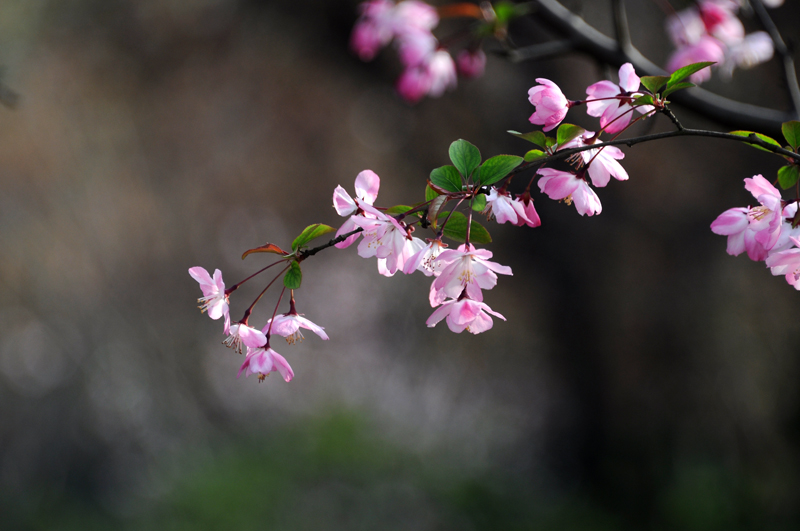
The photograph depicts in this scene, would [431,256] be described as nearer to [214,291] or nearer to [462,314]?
[462,314]

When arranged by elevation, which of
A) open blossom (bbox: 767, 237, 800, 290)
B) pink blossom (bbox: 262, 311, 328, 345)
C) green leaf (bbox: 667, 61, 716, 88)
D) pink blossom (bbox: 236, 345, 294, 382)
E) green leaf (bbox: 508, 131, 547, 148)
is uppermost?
green leaf (bbox: 667, 61, 716, 88)

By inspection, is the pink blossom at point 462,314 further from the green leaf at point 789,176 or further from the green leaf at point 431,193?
the green leaf at point 789,176

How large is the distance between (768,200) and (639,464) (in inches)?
87.3

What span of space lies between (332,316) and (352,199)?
1.93 m

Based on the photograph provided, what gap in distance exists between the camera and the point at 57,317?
1980 millimetres

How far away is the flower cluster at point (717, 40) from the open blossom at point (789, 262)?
0.80m

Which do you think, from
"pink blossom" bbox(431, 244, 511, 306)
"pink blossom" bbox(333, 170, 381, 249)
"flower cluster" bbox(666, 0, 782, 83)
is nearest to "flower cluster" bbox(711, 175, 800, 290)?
"pink blossom" bbox(431, 244, 511, 306)

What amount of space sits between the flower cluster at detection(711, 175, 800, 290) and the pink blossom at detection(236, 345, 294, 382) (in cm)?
43

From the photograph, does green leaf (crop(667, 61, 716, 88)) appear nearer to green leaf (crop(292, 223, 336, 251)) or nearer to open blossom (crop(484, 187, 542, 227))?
open blossom (crop(484, 187, 542, 227))

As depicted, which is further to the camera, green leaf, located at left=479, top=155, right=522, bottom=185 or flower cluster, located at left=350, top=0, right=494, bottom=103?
flower cluster, located at left=350, top=0, right=494, bottom=103

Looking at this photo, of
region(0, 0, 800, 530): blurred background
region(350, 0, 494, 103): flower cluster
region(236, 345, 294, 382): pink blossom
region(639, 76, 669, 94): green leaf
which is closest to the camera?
region(639, 76, 669, 94): green leaf

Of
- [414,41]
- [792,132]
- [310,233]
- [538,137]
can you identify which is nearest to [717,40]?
[414,41]

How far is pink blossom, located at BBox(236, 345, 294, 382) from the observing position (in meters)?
0.52

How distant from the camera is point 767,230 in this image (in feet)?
1.45
